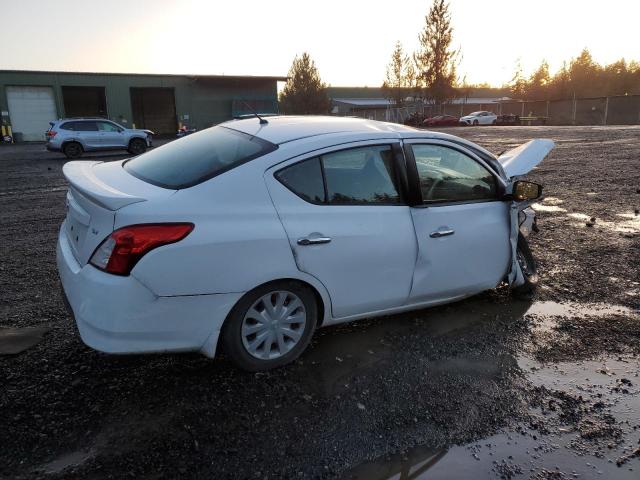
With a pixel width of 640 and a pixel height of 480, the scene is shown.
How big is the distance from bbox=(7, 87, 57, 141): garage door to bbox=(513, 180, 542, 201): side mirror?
1658 inches

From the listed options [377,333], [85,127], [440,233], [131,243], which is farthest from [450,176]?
[85,127]

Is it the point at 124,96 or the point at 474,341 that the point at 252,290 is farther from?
the point at 124,96

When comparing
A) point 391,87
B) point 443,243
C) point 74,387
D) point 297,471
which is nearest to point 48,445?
point 74,387

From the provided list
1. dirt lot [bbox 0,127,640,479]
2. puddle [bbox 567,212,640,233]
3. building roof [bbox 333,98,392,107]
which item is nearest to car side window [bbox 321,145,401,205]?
dirt lot [bbox 0,127,640,479]

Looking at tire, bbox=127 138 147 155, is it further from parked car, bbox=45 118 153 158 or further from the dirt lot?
the dirt lot

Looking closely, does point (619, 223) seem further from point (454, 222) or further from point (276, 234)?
point (276, 234)

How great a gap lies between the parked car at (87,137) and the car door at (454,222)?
19916mm

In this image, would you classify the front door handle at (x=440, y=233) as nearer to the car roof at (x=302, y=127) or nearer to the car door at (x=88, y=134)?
the car roof at (x=302, y=127)

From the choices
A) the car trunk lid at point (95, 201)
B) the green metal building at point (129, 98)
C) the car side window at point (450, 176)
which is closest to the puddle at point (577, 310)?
the car side window at point (450, 176)

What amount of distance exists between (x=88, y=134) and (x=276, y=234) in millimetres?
20271

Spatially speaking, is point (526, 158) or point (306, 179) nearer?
point (306, 179)

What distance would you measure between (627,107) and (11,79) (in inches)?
1882

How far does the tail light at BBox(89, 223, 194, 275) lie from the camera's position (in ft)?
8.68

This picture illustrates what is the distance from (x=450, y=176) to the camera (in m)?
3.80
